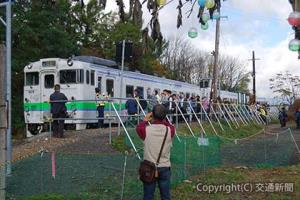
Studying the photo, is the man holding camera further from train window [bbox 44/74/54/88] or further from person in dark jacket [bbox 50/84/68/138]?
train window [bbox 44/74/54/88]

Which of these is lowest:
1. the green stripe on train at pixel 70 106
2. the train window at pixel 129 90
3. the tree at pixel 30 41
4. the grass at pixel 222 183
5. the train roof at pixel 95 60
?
the grass at pixel 222 183

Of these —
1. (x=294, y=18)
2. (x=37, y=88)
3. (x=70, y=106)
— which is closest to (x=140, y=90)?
(x=37, y=88)

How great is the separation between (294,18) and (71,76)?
51.7ft

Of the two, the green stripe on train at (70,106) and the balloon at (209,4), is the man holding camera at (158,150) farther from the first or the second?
the green stripe on train at (70,106)

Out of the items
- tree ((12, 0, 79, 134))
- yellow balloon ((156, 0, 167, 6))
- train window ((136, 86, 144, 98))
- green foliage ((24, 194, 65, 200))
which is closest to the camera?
yellow balloon ((156, 0, 167, 6))

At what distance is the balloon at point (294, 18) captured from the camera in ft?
26.4

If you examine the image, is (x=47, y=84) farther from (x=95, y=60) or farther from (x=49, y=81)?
(x=95, y=60)

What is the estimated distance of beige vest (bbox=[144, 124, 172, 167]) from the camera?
25.5 feet

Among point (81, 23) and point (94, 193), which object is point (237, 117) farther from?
point (94, 193)

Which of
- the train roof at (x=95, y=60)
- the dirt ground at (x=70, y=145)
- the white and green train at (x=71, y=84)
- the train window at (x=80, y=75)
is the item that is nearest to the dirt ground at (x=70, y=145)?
the dirt ground at (x=70, y=145)

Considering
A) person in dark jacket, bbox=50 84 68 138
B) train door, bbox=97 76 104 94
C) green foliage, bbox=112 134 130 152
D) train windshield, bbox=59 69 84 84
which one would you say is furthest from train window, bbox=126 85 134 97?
green foliage, bbox=112 134 130 152

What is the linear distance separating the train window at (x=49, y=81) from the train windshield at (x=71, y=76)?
0.54 metres

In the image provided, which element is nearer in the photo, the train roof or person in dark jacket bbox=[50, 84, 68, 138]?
person in dark jacket bbox=[50, 84, 68, 138]

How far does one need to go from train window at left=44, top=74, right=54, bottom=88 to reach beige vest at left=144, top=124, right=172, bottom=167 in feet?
53.4
